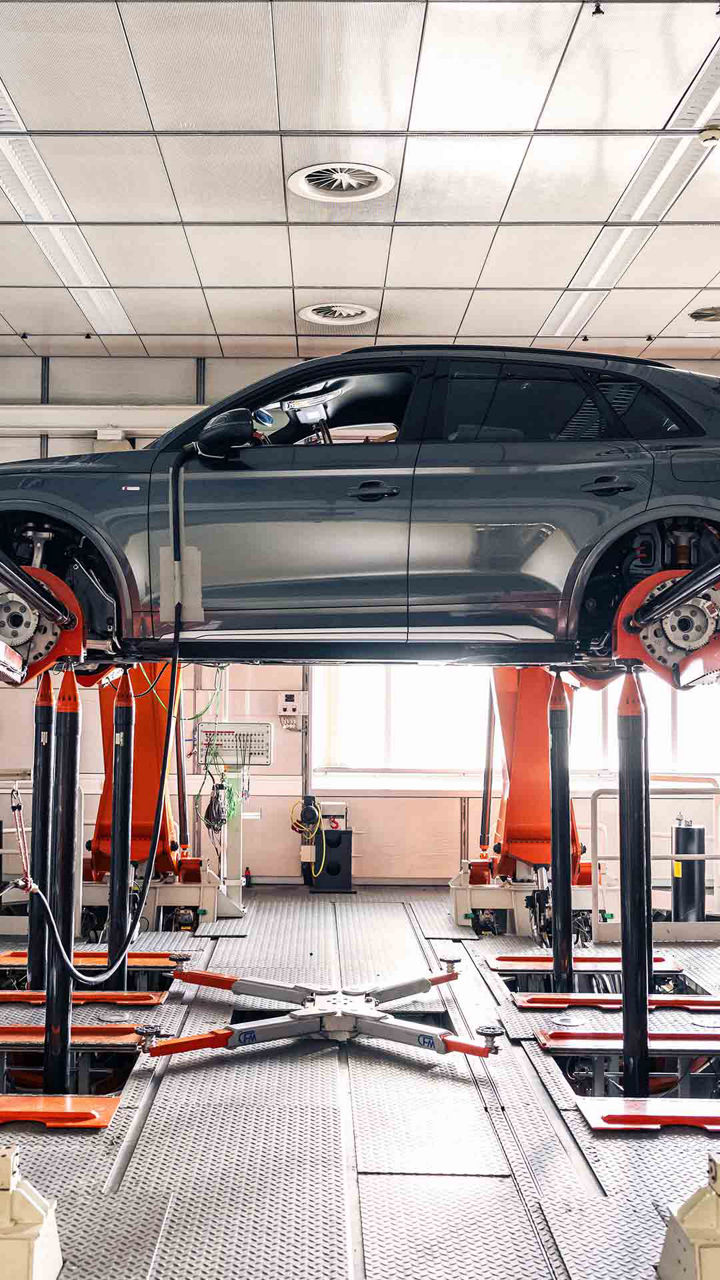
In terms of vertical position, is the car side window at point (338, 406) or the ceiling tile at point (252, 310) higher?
the ceiling tile at point (252, 310)

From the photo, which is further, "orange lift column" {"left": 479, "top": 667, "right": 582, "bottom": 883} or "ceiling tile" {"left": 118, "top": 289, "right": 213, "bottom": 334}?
"ceiling tile" {"left": 118, "top": 289, "right": 213, "bottom": 334}

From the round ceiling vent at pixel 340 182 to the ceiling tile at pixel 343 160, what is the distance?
3cm

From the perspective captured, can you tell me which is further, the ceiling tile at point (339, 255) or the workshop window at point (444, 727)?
the workshop window at point (444, 727)

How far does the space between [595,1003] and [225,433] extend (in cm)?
323

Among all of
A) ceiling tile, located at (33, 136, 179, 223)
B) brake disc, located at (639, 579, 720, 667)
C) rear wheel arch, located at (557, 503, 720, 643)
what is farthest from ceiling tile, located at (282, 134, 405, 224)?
brake disc, located at (639, 579, 720, 667)

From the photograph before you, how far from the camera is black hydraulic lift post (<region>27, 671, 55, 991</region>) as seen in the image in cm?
425

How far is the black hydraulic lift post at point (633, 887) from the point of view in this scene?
389 centimetres

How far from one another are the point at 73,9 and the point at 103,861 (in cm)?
472

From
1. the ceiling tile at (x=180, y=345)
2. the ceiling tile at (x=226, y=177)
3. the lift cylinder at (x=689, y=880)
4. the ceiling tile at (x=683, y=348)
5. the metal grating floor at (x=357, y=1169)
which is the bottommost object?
the metal grating floor at (x=357, y=1169)

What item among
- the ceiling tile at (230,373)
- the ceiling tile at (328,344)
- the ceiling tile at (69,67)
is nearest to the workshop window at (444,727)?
the ceiling tile at (230,373)

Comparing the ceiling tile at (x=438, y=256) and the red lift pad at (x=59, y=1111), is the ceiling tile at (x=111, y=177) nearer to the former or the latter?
the ceiling tile at (x=438, y=256)

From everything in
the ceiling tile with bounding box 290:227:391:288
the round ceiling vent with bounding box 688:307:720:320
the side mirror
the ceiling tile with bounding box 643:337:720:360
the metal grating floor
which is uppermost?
the ceiling tile with bounding box 643:337:720:360

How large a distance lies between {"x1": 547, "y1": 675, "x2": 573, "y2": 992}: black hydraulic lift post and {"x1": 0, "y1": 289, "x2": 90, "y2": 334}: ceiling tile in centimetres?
448

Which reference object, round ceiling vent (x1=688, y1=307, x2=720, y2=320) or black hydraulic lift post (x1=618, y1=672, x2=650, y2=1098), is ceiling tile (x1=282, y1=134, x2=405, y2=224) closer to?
round ceiling vent (x1=688, y1=307, x2=720, y2=320)
